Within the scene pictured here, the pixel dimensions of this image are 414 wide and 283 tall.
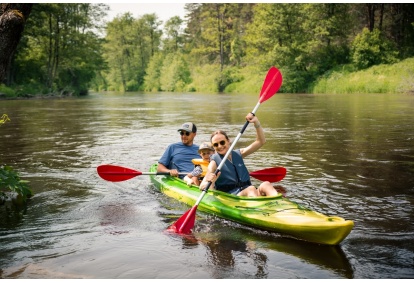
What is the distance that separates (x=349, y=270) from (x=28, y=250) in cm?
260

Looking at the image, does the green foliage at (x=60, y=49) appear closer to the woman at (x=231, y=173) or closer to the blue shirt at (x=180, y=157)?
the blue shirt at (x=180, y=157)

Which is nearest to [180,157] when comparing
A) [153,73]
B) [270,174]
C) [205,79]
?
[270,174]

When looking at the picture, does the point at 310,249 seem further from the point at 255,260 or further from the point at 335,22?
the point at 335,22

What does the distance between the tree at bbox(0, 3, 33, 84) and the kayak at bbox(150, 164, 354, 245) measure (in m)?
2.43

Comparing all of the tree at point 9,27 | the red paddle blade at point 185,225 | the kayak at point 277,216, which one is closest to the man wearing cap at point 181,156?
the kayak at point 277,216

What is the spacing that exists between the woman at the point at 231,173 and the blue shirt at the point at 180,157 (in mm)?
1053

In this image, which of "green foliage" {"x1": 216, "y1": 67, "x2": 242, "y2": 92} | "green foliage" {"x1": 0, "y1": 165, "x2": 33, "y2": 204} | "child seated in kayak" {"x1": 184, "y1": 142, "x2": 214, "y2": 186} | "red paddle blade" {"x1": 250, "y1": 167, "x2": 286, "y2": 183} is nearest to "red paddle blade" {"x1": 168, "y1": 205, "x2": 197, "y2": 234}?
"child seated in kayak" {"x1": 184, "y1": 142, "x2": 214, "y2": 186}

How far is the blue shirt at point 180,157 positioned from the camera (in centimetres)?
630

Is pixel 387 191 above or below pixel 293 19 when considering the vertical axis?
below

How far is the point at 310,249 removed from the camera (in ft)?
13.3

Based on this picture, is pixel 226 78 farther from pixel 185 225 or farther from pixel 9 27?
pixel 185 225

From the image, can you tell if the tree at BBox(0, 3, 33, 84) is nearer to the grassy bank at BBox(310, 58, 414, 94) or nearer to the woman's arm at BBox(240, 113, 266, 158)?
the woman's arm at BBox(240, 113, 266, 158)

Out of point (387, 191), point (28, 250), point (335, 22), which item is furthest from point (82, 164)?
point (335, 22)

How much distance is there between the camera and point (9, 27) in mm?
4570
